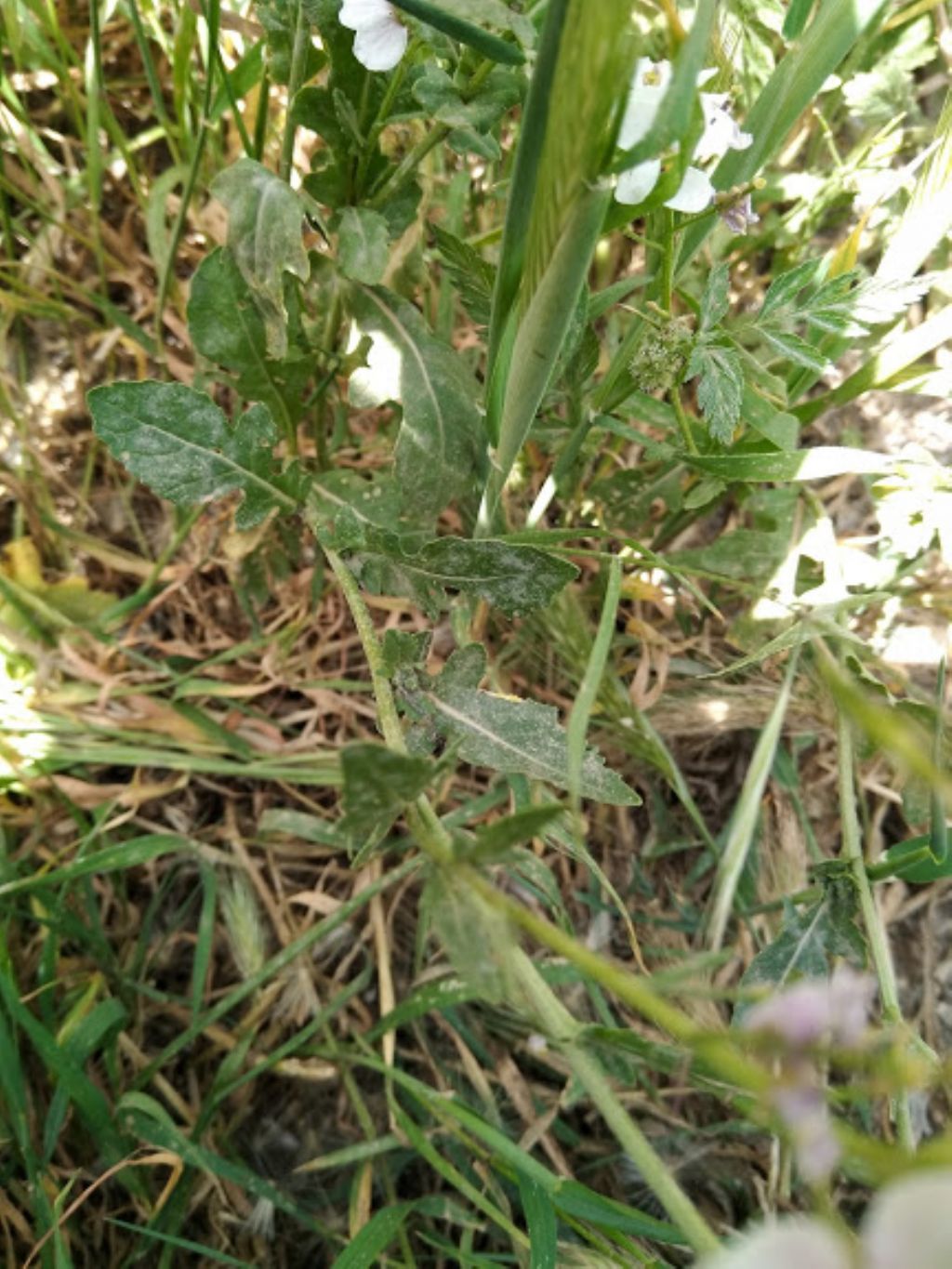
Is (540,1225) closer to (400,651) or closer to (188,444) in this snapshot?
(400,651)

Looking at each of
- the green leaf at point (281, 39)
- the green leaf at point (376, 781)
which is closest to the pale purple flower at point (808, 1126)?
the green leaf at point (376, 781)

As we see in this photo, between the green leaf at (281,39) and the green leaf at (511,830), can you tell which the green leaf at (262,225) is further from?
the green leaf at (511,830)

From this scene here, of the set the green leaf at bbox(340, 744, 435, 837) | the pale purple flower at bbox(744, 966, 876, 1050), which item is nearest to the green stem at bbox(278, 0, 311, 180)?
the green leaf at bbox(340, 744, 435, 837)

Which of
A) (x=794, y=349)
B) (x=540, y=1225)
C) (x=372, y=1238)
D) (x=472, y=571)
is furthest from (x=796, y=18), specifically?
(x=372, y=1238)

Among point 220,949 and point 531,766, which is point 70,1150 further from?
point 531,766

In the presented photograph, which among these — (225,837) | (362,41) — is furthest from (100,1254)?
(362,41)

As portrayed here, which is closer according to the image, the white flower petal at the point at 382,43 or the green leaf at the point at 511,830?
the green leaf at the point at 511,830
